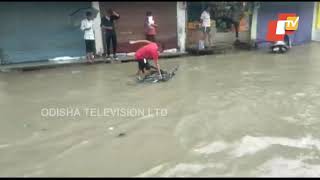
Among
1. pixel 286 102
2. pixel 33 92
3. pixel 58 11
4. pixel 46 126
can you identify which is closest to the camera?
pixel 46 126

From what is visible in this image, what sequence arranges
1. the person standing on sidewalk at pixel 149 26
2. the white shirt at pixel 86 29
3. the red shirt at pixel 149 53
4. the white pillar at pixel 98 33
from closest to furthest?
the red shirt at pixel 149 53 → the white shirt at pixel 86 29 → the white pillar at pixel 98 33 → the person standing on sidewalk at pixel 149 26

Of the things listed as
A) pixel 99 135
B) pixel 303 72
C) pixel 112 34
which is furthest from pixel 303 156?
pixel 112 34

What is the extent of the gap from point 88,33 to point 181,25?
363cm

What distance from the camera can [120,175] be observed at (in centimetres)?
583

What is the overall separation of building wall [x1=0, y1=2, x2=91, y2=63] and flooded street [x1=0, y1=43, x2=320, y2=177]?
6.00 feet

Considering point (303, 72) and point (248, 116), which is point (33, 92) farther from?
point (303, 72)

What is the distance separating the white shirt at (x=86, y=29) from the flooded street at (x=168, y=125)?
218 centimetres

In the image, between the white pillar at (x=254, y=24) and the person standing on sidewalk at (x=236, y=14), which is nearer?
the person standing on sidewalk at (x=236, y=14)

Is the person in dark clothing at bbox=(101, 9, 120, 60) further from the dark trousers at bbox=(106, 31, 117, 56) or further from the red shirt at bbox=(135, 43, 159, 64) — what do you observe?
the red shirt at bbox=(135, 43, 159, 64)

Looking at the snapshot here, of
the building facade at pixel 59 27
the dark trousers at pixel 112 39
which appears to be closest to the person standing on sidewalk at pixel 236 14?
the building facade at pixel 59 27

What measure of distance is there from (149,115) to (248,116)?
176cm

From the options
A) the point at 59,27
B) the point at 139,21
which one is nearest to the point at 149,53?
the point at 59,27

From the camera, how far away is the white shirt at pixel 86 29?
47.3ft

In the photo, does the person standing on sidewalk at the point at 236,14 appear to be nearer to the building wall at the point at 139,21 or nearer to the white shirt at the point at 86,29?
the building wall at the point at 139,21
